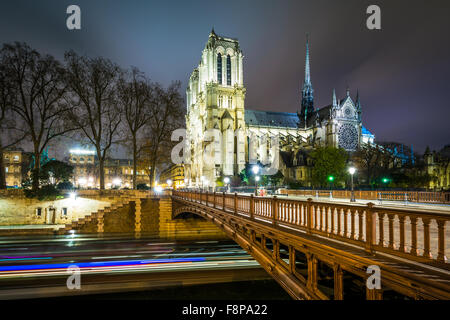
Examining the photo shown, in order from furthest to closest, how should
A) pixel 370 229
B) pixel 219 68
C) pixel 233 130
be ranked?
pixel 219 68 → pixel 233 130 → pixel 370 229

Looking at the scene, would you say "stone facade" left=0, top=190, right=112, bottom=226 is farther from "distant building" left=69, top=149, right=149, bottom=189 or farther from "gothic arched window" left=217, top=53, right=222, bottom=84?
"gothic arched window" left=217, top=53, right=222, bottom=84

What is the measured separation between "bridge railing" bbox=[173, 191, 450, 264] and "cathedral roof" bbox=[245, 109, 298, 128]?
70.7 meters

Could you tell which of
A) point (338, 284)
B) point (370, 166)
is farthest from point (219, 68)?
point (338, 284)

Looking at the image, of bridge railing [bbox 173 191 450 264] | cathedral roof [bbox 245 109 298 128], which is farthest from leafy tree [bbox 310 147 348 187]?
bridge railing [bbox 173 191 450 264]

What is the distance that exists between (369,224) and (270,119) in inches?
3295

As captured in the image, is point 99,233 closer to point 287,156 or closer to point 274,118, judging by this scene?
point 287,156

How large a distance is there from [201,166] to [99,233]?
138 feet

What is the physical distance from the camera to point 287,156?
6762 cm

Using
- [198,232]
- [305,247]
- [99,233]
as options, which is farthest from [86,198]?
[305,247]

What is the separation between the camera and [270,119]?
85.9 meters

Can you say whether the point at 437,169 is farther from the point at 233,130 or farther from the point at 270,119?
the point at 233,130

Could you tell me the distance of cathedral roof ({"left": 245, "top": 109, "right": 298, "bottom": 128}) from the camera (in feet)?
269

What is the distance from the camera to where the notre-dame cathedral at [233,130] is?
6406 centimetres
